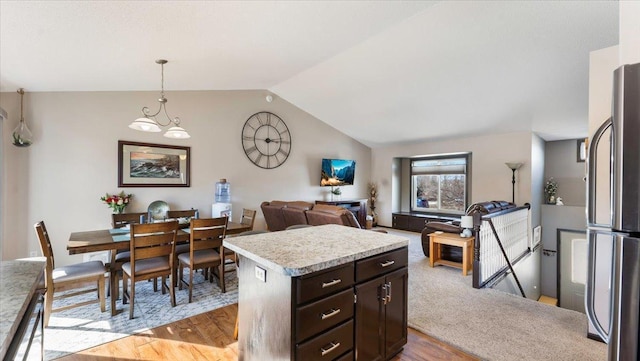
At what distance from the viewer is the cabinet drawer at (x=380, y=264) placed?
1.80 meters

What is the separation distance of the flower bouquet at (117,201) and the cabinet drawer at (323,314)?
3987 millimetres

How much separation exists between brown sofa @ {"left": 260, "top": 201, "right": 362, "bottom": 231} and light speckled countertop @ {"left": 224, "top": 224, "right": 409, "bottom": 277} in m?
1.41

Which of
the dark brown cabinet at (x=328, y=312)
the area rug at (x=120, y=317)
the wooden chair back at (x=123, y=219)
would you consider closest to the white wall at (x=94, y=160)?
the wooden chair back at (x=123, y=219)

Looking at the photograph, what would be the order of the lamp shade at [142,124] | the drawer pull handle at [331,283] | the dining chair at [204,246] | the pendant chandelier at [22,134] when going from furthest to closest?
the pendant chandelier at [22,134] < the dining chair at [204,246] < the lamp shade at [142,124] < the drawer pull handle at [331,283]

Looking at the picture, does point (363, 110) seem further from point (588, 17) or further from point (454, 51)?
point (588, 17)

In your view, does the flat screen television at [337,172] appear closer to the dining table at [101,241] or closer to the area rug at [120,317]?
the area rug at [120,317]

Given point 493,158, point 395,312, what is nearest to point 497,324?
point 395,312

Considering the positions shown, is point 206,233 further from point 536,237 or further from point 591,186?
point 536,237

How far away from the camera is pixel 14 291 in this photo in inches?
42.4

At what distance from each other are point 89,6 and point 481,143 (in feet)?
22.7

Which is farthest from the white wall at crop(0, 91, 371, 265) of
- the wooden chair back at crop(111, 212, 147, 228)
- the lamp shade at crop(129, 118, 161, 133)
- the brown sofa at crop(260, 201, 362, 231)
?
the lamp shade at crop(129, 118, 161, 133)

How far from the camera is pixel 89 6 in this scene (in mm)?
2088

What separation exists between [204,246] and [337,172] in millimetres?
4576

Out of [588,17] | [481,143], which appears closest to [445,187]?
[481,143]
